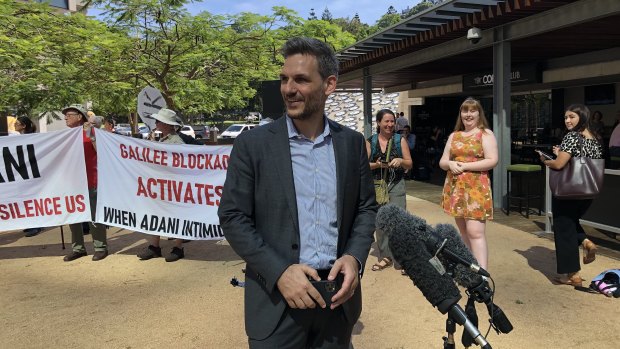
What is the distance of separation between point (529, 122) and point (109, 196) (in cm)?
1929

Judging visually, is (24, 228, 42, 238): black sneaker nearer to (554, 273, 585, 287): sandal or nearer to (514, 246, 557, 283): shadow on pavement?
(514, 246, 557, 283): shadow on pavement

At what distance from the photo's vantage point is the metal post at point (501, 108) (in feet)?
29.9

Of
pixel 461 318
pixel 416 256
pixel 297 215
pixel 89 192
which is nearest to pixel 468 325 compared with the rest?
pixel 461 318

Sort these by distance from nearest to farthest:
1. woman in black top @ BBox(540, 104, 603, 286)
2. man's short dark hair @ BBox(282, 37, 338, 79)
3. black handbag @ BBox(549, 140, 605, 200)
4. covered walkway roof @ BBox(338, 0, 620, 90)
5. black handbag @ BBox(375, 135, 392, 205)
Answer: man's short dark hair @ BBox(282, 37, 338, 79) < black handbag @ BBox(549, 140, 605, 200) < woman in black top @ BBox(540, 104, 603, 286) < black handbag @ BBox(375, 135, 392, 205) < covered walkway roof @ BBox(338, 0, 620, 90)

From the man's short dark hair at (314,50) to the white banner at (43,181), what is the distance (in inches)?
214

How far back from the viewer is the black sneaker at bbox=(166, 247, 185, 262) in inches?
244

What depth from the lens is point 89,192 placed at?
6.48 meters

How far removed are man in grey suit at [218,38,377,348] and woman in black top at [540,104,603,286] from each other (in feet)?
12.1

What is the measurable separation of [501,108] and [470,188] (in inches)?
216

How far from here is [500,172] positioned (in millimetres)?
9164

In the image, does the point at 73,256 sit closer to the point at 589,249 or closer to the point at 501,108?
the point at 589,249

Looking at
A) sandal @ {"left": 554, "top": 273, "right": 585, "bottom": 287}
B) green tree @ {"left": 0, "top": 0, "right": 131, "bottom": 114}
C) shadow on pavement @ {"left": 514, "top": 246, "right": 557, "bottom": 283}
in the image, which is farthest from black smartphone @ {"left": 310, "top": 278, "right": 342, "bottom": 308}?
green tree @ {"left": 0, "top": 0, "right": 131, "bottom": 114}

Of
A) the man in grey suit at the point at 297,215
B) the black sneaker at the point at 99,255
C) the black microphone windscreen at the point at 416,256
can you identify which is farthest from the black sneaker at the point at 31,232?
the black microphone windscreen at the point at 416,256

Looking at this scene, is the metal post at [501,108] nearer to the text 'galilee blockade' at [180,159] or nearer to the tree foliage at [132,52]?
the text 'galilee blockade' at [180,159]
